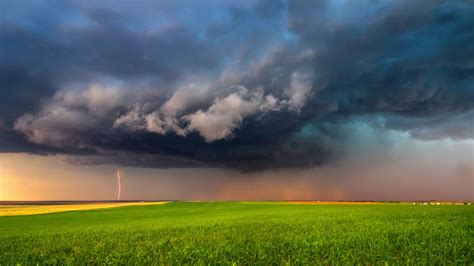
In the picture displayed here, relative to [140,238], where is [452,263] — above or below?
above

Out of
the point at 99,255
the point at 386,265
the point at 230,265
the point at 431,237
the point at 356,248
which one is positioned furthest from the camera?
the point at 431,237

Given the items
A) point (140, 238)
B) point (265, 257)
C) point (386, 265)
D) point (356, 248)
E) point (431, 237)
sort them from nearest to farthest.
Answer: point (386, 265) → point (265, 257) → point (356, 248) → point (431, 237) → point (140, 238)

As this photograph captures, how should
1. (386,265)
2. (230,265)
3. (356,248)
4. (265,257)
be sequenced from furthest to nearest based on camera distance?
(356,248), (265,257), (230,265), (386,265)

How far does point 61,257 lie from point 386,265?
1502cm

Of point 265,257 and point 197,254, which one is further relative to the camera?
point 197,254

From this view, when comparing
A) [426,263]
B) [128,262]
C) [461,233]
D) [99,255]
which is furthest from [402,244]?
[99,255]

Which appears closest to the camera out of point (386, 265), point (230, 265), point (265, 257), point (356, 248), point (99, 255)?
point (386, 265)

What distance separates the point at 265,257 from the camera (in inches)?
541

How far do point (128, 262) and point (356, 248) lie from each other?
10332 millimetres

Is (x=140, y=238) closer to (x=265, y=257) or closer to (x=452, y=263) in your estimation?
(x=265, y=257)

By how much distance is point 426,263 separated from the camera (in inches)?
464

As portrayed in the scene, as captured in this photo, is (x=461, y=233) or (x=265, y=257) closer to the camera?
(x=265, y=257)

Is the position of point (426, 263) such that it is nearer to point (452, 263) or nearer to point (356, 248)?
point (452, 263)

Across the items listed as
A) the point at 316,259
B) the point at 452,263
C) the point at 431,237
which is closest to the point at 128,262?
the point at 316,259
